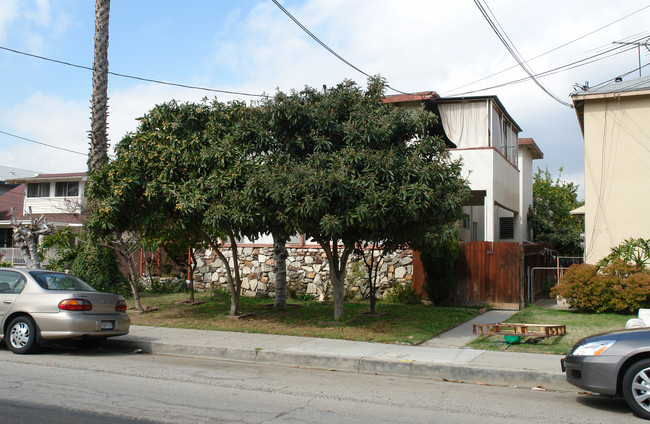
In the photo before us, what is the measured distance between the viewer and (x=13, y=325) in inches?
390

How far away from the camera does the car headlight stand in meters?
6.68

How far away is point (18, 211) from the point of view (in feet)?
113

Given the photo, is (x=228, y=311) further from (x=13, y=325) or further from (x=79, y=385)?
(x=79, y=385)

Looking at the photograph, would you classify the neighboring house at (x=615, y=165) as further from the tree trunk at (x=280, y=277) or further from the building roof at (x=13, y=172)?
the building roof at (x=13, y=172)

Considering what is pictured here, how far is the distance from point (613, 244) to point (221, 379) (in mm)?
12089

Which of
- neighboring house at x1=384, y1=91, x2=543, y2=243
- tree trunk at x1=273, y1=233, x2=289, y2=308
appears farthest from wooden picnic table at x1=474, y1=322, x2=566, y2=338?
neighboring house at x1=384, y1=91, x2=543, y2=243

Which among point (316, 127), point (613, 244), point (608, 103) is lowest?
point (613, 244)

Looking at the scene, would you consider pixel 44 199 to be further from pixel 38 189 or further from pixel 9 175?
pixel 9 175

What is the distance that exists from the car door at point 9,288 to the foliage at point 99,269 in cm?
655

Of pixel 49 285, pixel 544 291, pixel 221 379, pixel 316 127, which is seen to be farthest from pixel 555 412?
pixel 544 291

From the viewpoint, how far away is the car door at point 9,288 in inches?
391

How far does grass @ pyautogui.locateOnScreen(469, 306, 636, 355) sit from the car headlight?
→ 3000mm

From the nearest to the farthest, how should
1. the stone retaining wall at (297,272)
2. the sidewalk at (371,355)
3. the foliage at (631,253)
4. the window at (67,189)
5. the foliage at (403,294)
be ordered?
1. the sidewalk at (371,355)
2. the foliage at (631,253)
3. the foliage at (403,294)
4. the stone retaining wall at (297,272)
5. the window at (67,189)

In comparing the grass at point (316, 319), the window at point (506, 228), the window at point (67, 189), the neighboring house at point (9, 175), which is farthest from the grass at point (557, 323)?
the neighboring house at point (9, 175)
